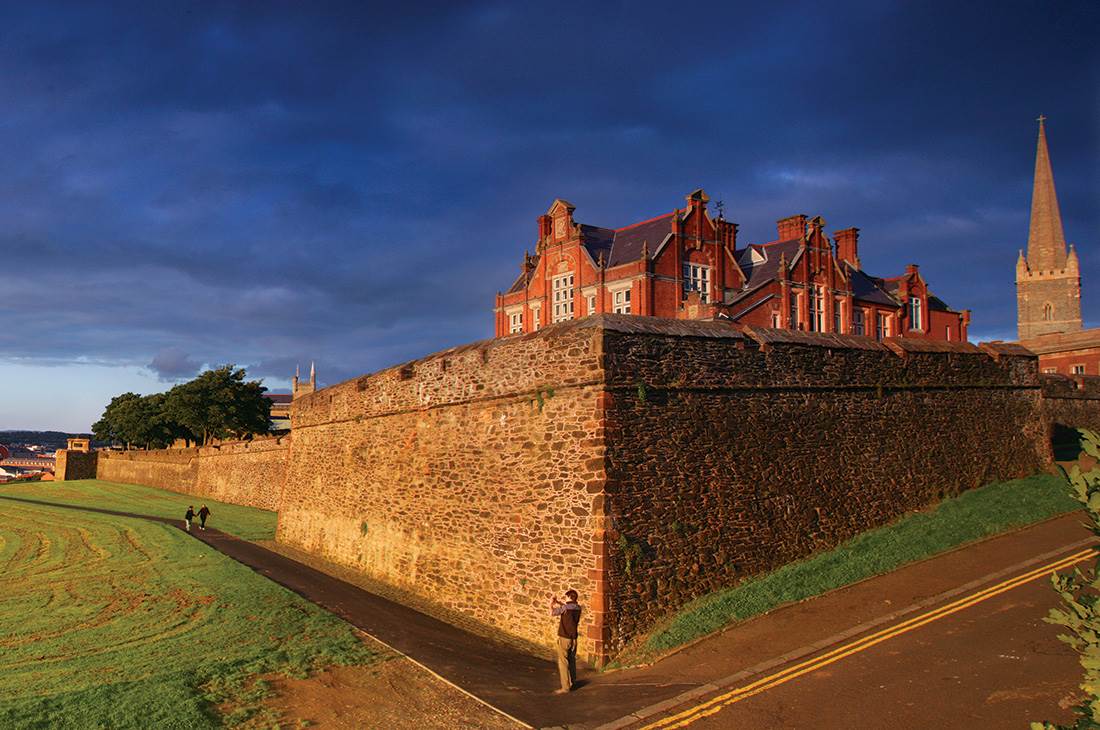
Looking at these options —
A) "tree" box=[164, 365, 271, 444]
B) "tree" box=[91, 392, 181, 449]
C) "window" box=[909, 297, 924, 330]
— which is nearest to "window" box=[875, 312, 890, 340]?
"window" box=[909, 297, 924, 330]

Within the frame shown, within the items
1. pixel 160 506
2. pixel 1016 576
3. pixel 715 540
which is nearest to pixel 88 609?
pixel 715 540

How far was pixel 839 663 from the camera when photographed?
10.8 metres

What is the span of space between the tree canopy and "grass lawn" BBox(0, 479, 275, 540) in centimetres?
825

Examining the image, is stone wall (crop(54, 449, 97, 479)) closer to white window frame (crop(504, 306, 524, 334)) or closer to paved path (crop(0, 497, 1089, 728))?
white window frame (crop(504, 306, 524, 334))

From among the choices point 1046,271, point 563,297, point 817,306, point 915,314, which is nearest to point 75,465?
point 563,297

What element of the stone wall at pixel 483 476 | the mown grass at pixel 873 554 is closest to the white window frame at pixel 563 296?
the stone wall at pixel 483 476

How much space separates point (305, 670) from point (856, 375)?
43.3 ft

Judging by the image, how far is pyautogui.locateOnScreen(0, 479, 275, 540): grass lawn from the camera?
3666 cm

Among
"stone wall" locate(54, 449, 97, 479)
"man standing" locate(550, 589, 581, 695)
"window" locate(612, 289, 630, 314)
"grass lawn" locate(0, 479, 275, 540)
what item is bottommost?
"grass lawn" locate(0, 479, 275, 540)

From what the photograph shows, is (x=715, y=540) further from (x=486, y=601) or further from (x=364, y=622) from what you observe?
(x=364, y=622)

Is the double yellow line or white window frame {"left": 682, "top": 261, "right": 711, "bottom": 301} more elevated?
white window frame {"left": 682, "top": 261, "right": 711, "bottom": 301}

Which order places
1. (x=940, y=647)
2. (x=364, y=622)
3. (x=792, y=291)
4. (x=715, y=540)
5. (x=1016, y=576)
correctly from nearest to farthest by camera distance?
(x=940, y=647) → (x=1016, y=576) → (x=715, y=540) → (x=364, y=622) → (x=792, y=291)

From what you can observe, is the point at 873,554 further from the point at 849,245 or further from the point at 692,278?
the point at 849,245

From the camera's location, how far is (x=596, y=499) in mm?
13477
